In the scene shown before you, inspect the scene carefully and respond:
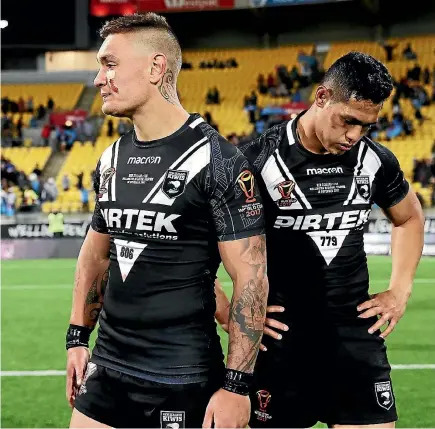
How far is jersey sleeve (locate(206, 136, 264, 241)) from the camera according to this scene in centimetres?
310

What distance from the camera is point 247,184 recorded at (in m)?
3.14

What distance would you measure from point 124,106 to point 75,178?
89.7 ft

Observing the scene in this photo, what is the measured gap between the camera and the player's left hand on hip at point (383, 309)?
3914 mm

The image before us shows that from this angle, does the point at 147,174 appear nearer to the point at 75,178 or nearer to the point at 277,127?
the point at 277,127

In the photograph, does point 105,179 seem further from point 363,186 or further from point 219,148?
point 363,186

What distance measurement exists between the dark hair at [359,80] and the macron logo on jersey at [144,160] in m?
0.90

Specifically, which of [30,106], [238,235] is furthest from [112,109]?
[30,106]

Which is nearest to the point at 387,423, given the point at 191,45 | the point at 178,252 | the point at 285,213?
the point at 285,213

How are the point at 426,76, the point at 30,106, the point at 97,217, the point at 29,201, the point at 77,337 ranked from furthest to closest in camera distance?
1. the point at 30,106
2. the point at 426,76
3. the point at 29,201
4. the point at 77,337
5. the point at 97,217

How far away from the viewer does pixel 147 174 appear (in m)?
3.21

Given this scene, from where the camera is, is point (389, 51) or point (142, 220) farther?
point (389, 51)

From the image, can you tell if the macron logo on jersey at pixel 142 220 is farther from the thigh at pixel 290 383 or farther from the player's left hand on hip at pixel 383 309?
the player's left hand on hip at pixel 383 309

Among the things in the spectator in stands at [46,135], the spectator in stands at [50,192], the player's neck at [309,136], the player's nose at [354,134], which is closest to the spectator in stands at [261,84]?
the spectator in stands at [46,135]

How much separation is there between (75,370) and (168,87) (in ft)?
3.89
